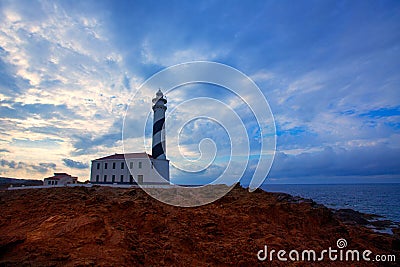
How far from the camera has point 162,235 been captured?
9352 millimetres

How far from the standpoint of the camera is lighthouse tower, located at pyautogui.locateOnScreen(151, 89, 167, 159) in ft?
108

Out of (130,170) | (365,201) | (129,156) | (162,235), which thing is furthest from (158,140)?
(365,201)

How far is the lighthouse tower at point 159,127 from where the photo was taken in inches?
1297

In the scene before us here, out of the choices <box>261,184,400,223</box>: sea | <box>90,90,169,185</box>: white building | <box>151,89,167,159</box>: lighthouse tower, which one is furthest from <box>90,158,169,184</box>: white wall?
<box>261,184,400,223</box>: sea

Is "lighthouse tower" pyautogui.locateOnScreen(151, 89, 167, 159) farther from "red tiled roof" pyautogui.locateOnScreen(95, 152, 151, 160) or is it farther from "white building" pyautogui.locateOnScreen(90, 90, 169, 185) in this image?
"red tiled roof" pyautogui.locateOnScreen(95, 152, 151, 160)

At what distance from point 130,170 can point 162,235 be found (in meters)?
24.1

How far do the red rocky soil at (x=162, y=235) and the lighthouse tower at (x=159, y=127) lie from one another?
19974 mm

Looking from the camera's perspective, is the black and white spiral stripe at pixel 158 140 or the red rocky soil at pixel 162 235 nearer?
the red rocky soil at pixel 162 235

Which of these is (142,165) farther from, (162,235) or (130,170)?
(162,235)

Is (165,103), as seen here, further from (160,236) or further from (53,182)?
(160,236)

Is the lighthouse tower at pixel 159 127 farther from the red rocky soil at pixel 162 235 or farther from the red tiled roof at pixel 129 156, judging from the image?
the red rocky soil at pixel 162 235

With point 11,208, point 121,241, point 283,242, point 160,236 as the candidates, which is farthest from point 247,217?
point 11,208

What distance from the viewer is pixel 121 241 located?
24.7ft

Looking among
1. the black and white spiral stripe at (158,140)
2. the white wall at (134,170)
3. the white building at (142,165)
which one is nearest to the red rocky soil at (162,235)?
the white wall at (134,170)
